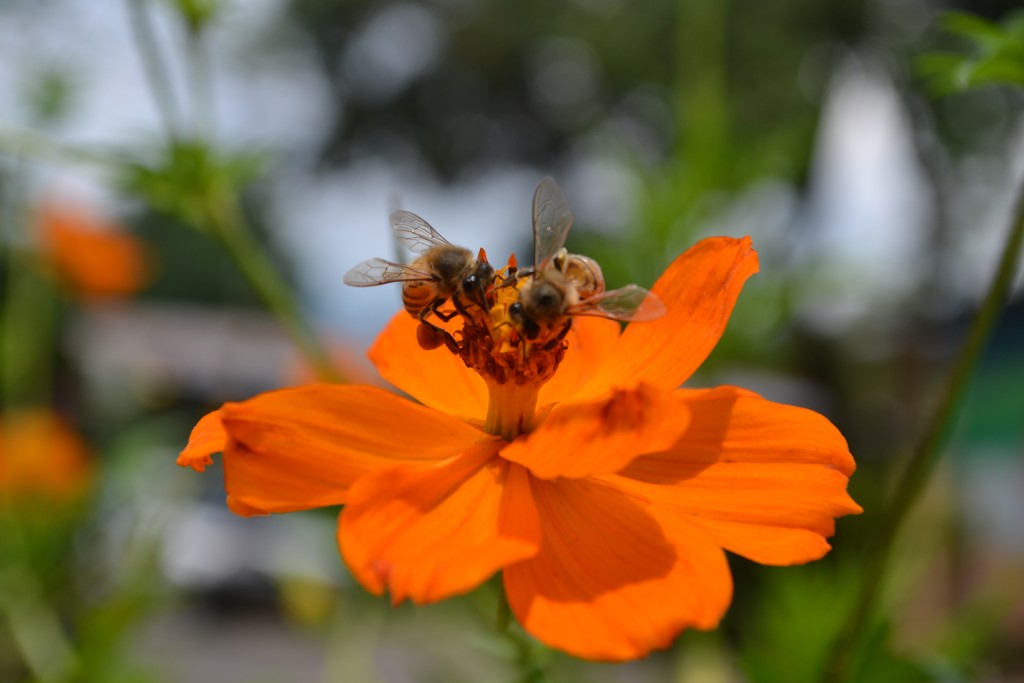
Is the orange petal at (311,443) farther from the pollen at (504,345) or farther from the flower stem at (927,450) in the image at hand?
the flower stem at (927,450)

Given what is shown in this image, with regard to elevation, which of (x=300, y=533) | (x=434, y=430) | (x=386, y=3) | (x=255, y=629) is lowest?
(x=255, y=629)

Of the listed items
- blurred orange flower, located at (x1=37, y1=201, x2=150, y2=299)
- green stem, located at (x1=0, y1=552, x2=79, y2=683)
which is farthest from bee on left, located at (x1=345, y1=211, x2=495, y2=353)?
blurred orange flower, located at (x1=37, y1=201, x2=150, y2=299)

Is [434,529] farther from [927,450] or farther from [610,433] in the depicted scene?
[927,450]

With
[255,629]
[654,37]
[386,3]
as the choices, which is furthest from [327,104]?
[255,629]

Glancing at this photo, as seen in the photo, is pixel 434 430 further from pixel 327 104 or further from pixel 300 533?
pixel 327 104

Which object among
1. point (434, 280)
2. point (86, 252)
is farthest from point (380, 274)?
point (86, 252)

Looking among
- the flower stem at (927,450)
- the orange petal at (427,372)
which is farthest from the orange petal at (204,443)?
the flower stem at (927,450)

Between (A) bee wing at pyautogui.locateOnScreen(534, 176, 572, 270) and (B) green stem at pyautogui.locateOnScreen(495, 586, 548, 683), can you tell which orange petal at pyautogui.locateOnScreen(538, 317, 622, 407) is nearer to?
(A) bee wing at pyautogui.locateOnScreen(534, 176, 572, 270)
